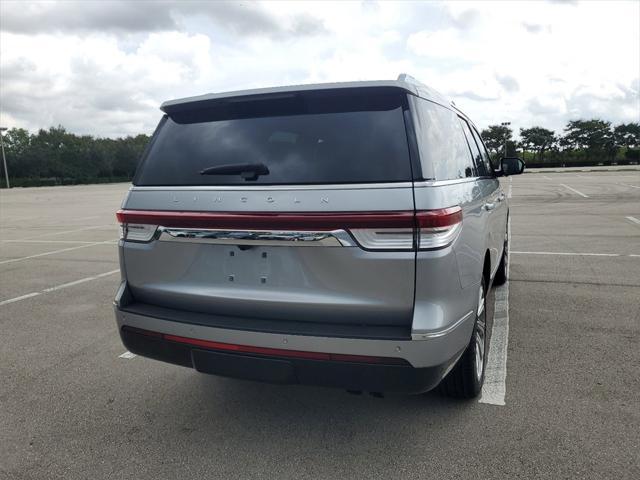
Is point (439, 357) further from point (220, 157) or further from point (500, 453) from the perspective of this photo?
point (220, 157)

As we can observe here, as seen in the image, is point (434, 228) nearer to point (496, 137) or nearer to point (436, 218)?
point (436, 218)

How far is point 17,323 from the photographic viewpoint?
5359mm

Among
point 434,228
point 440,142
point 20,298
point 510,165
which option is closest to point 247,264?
point 434,228

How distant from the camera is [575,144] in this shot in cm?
9938

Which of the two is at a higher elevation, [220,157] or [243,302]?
[220,157]

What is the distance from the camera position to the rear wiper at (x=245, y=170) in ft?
8.54

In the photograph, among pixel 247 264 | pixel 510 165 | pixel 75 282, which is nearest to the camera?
pixel 247 264

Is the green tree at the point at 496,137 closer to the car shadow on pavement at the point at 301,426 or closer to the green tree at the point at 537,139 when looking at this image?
the green tree at the point at 537,139

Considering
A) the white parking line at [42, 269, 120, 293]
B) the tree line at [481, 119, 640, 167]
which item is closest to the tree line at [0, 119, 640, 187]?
the tree line at [481, 119, 640, 167]

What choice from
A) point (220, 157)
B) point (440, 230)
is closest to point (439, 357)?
point (440, 230)

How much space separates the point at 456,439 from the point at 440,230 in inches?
49.8

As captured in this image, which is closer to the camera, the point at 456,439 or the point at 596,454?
the point at 596,454

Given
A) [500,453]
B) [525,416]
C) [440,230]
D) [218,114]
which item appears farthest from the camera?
[525,416]

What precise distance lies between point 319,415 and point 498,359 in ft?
5.27
